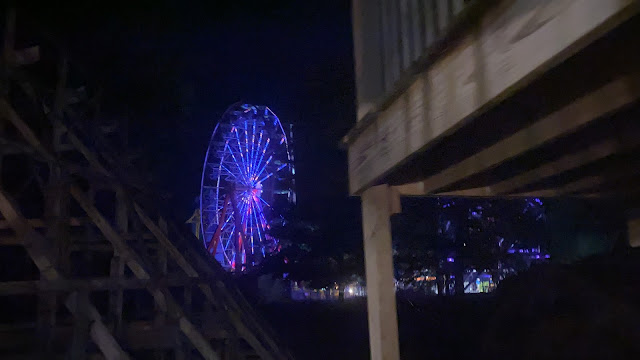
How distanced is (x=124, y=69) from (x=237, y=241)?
10.3 meters

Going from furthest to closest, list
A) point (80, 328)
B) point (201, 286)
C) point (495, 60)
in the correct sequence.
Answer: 1. point (201, 286)
2. point (80, 328)
3. point (495, 60)

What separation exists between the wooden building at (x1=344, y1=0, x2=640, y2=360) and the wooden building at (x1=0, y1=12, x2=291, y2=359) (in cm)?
332

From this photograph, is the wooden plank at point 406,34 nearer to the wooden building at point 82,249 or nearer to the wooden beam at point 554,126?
the wooden beam at point 554,126

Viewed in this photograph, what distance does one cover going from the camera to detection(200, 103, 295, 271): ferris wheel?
718 inches

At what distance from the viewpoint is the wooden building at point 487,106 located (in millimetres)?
1448

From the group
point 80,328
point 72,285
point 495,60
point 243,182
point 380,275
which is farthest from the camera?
point 243,182

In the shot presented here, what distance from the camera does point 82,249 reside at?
7.78 m

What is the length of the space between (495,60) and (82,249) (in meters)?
7.36

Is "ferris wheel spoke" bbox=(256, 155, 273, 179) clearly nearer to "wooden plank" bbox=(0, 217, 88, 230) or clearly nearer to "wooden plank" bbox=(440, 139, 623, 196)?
"wooden plank" bbox=(0, 217, 88, 230)

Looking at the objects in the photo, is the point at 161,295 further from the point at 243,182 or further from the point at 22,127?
the point at 243,182

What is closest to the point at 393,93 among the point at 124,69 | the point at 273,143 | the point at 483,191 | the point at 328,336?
the point at 483,191

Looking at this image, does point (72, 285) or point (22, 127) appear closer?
point (72, 285)

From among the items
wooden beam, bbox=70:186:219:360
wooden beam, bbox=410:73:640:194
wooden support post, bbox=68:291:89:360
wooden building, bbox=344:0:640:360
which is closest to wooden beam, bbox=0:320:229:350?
wooden beam, bbox=70:186:219:360

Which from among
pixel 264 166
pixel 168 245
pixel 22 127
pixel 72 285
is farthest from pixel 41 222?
pixel 264 166
